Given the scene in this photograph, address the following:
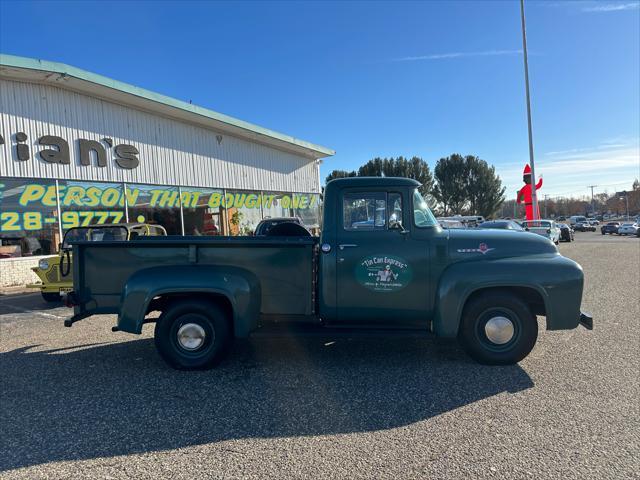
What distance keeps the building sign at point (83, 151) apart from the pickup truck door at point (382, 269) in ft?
40.8

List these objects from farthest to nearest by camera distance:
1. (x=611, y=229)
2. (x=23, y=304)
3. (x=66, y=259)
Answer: (x=611, y=229)
(x=23, y=304)
(x=66, y=259)

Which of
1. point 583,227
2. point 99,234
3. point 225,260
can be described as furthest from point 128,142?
point 583,227

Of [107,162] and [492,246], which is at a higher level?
[107,162]

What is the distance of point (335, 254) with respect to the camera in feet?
15.2

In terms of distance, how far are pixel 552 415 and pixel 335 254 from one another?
2.50 metres

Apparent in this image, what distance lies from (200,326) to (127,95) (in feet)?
42.5

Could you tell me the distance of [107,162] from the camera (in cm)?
1480

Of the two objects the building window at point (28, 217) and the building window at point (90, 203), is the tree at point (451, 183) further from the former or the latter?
the building window at point (28, 217)

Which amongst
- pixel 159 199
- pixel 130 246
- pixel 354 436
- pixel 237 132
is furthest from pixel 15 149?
pixel 354 436

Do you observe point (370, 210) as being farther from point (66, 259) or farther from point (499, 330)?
point (66, 259)

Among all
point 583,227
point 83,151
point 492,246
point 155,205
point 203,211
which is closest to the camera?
point 492,246

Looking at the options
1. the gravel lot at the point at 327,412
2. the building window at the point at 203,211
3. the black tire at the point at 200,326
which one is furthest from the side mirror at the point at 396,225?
the building window at the point at 203,211

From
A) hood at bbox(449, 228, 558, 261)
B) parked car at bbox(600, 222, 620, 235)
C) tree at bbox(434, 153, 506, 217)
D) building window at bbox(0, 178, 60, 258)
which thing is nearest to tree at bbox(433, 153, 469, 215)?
tree at bbox(434, 153, 506, 217)

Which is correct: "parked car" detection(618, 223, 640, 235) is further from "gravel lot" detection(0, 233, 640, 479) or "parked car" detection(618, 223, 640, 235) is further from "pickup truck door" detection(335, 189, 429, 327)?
"pickup truck door" detection(335, 189, 429, 327)
